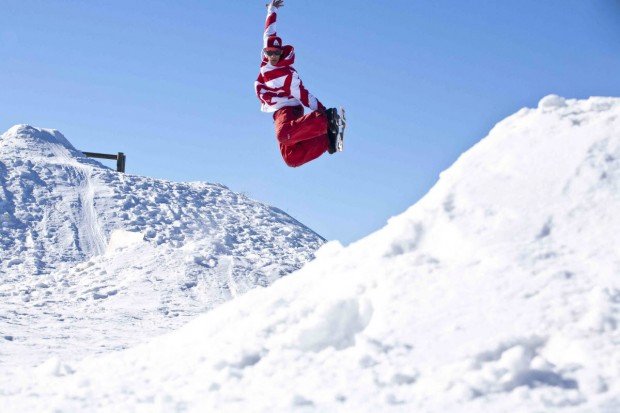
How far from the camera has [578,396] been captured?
2.63m

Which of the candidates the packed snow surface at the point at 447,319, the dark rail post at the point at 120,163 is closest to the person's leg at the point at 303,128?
the packed snow surface at the point at 447,319

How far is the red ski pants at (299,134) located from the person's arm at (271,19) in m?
0.68

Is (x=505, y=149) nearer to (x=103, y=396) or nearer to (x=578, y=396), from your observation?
(x=578, y=396)

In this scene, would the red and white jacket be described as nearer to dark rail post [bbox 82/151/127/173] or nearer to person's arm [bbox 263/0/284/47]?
person's arm [bbox 263/0/284/47]

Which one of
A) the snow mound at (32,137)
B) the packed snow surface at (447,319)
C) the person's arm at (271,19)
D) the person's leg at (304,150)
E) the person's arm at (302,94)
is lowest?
the packed snow surface at (447,319)

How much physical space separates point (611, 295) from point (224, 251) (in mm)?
9858

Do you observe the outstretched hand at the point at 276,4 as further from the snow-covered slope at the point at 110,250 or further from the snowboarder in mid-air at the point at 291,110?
the snow-covered slope at the point at 110,250

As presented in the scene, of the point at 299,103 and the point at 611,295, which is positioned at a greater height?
the point at 299,103

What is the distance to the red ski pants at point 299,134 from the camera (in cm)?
673

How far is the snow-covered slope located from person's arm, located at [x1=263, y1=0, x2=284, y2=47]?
134 inches

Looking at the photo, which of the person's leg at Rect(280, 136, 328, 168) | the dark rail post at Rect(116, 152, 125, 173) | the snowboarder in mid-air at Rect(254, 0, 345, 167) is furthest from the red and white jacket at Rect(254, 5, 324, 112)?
the dark rail post at Rect(116, 152, 125, 173)

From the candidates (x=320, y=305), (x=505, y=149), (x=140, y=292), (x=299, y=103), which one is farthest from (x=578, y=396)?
(x=140, y=292)

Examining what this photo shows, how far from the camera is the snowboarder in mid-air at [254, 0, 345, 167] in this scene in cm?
676

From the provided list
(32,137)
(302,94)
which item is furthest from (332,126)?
(32,137)
